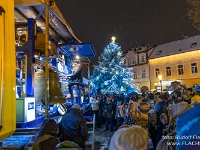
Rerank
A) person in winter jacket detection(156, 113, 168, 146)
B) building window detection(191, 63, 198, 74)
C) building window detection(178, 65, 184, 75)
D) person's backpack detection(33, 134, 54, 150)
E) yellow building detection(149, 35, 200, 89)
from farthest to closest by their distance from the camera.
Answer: building window detection(178, 65, 184, 75), building window detection(191, 63, 198, 74), yellow building detection(149, 35, 200, 89), person in winter jacket detection(156, 113, 168, 146), person's backpack detection(33, 134, 54, 150)

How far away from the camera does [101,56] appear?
3506 cm

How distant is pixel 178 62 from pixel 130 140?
41575 mm

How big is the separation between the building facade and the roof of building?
217 centimetres

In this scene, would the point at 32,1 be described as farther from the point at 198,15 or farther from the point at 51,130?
the point at 198,15

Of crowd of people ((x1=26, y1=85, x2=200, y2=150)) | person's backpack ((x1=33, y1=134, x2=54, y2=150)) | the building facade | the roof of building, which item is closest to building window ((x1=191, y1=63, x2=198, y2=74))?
the roof of building

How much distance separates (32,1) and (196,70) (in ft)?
128

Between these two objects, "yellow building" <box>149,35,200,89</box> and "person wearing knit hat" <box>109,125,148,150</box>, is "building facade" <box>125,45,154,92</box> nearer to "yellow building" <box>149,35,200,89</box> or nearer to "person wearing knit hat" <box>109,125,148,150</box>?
"yellow building" <box>149,35,200,89</box>

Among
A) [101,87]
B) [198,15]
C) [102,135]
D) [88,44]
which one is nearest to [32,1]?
[88,44]

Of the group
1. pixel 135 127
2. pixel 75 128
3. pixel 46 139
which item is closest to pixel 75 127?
pixel 75 128

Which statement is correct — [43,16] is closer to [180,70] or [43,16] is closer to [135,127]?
[135,127]

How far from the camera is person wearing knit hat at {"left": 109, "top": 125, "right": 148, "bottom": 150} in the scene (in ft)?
6.61

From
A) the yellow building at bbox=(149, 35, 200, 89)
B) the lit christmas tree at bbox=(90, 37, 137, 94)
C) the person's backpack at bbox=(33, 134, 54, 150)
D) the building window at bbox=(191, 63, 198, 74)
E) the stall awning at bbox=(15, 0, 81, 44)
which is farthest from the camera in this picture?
the building window at bbox=(191, 63, 198, 74)

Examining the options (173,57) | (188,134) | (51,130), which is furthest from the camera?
(173,57)

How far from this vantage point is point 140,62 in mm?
47844
